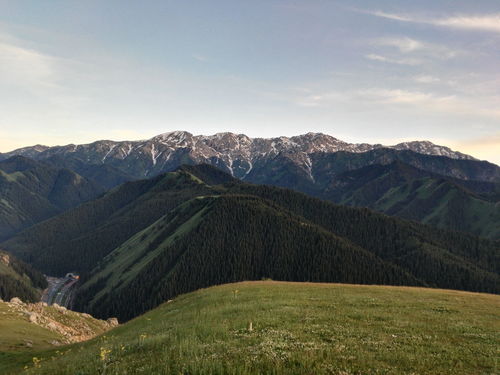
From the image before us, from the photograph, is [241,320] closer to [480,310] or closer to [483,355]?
[483,355]

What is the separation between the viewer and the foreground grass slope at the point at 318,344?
47.2 ft

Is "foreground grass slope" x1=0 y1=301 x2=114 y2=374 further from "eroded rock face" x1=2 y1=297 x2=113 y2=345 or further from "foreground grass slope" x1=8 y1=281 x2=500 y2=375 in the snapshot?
"foreground grass slope" x1=8 y1=281 x2=500 y2=375

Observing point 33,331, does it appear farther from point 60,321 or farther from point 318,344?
point 318,344

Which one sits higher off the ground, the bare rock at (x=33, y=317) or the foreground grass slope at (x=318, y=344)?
the foreground grass slope at (x=318, y=344)

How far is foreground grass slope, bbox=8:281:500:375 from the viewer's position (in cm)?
1438

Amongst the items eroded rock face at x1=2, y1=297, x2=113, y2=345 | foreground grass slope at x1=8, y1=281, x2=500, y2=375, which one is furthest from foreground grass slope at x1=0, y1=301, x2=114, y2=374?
foreground grass slope at x1=8, y1=281, x2=500, y2=375

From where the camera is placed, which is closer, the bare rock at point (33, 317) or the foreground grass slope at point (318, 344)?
the foreground grass slope at point (318, 344)

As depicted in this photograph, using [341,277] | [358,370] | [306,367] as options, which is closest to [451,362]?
[358,370]

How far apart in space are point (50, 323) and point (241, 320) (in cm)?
6311

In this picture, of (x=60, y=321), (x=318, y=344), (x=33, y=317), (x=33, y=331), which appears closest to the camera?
(x=318, y=344)

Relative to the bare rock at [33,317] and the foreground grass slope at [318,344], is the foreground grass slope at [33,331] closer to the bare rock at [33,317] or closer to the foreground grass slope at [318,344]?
the bare rock at [33,317]

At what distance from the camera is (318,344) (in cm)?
1773

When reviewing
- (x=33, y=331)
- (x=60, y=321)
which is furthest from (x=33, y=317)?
(x=60, y=321)

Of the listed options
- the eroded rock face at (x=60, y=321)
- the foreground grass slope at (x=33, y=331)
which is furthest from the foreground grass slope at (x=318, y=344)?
the eroded rock face at (x=60, y=321)
